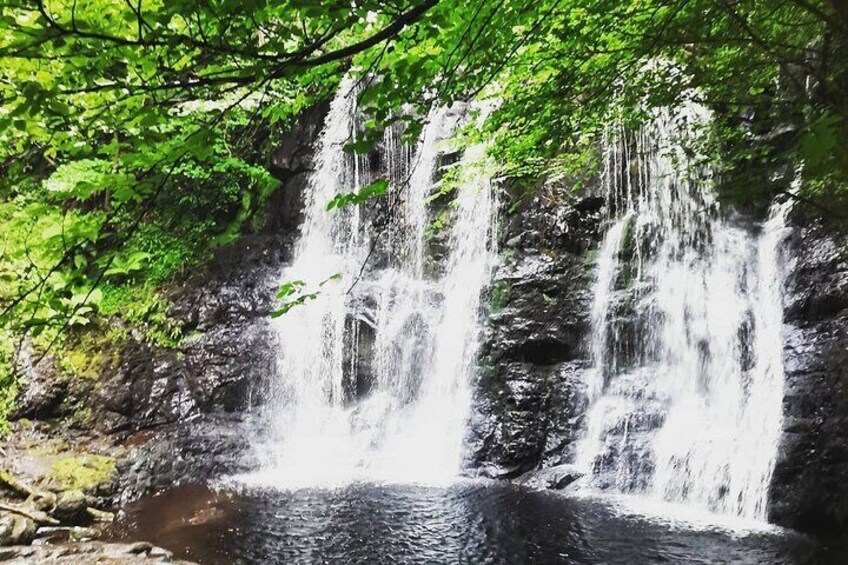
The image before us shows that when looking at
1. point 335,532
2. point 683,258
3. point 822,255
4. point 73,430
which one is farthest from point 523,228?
point 73,430

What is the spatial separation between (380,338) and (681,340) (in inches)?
255

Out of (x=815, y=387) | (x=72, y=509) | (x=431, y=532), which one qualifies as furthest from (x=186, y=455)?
(x=815, y=387)

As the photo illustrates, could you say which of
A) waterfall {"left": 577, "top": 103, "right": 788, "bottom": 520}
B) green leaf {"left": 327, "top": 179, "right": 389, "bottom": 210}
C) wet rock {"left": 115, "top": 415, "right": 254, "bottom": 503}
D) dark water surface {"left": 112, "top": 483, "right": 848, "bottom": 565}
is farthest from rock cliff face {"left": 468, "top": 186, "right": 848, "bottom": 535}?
green leaf {"left": 327, "top": 179, "right": 389, "bottom": 210}

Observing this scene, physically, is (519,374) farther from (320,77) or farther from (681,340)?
(320,77)

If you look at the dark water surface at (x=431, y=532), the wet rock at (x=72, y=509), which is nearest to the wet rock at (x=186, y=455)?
the dark water surface at (x=431, y=532)

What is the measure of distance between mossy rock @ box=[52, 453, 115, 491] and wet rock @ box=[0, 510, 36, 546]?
1.40 meters

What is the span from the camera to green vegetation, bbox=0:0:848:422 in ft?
6.43

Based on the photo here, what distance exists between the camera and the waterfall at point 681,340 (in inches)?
311

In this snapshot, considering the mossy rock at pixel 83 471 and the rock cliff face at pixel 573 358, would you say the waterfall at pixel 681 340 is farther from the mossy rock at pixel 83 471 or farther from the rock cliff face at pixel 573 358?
the mossy rock at pixel 83 471

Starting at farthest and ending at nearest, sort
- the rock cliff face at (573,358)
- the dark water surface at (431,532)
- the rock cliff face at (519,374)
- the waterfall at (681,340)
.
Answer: the waterfall at (681,340) < the rock cliff face at (519,374) < the rock cliff face at (573,358) < the dark water surface at (431,532)

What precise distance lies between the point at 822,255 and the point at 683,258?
219cm

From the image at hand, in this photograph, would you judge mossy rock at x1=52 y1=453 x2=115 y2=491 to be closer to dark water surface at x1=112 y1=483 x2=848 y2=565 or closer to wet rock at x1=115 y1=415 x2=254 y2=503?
wet rock at x1=115 y1=415 x2=254 y2=503

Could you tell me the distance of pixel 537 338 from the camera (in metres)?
10.9

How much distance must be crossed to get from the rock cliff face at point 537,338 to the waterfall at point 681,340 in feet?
1.23
